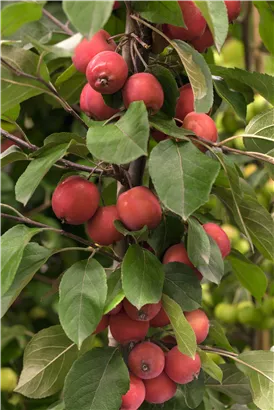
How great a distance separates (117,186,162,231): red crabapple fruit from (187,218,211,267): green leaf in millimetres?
30

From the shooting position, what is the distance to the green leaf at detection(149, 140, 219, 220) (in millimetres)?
438

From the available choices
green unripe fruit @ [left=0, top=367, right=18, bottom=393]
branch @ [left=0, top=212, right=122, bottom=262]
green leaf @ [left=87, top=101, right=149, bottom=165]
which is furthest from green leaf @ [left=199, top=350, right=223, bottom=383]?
green unripe fruit @ [left=0, top=367, right=18, bottom=393]

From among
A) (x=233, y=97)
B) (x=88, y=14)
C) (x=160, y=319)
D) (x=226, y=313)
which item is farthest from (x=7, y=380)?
(x=88, y=14)

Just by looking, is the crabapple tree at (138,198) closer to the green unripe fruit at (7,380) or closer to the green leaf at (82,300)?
the green leaf at (82,300)

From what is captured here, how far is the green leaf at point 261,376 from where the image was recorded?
56cm

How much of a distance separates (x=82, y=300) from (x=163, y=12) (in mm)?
224

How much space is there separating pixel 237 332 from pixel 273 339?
0.23 feet

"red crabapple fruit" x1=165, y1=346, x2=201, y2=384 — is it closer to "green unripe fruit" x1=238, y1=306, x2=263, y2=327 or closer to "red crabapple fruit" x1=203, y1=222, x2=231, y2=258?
"red crabapple fruit" x1=203, y1=222, x2=231, y2=258

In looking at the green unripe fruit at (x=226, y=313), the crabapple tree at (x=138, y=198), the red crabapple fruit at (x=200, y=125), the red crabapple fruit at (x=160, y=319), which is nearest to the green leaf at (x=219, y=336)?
the crabapple tree at (x=138, y=198)

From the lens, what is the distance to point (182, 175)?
45 centimetres

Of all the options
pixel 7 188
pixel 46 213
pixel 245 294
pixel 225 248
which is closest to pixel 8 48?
pixel 225 248

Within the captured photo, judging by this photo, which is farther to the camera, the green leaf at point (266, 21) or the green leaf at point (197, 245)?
the green leaf at point (266, 21)

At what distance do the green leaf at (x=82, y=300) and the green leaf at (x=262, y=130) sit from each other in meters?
0.17

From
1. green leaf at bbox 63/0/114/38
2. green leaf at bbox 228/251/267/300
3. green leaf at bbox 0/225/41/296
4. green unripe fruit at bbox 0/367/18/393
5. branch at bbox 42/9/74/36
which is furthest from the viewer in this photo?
green unripe fruit at bbox 0/367/18/393
